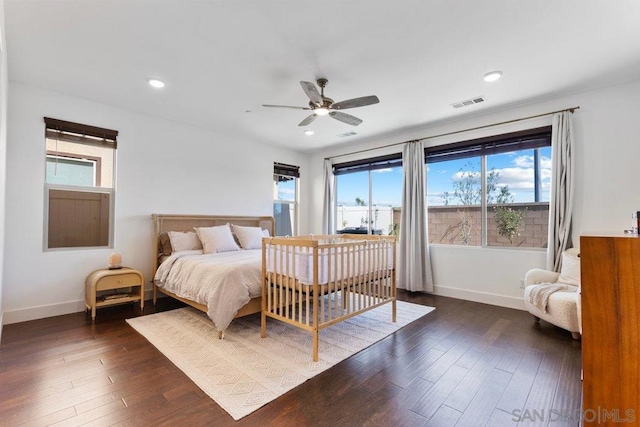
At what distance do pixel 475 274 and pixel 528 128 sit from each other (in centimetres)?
207

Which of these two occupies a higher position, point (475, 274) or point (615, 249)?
point (615, 249)

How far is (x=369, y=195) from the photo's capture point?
563 cm

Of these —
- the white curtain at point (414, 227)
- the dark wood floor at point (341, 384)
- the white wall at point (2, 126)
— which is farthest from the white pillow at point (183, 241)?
the white curtain at point (414, 227)

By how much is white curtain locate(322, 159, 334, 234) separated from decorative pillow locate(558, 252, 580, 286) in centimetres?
368

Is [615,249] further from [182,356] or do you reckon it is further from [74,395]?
[74,395]

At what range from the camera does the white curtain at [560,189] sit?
11.0ft

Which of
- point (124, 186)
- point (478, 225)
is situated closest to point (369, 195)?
point (478, 225)

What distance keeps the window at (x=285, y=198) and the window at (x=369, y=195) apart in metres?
0.91

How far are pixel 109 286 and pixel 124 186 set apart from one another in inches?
52.4

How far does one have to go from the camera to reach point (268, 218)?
5422 mm

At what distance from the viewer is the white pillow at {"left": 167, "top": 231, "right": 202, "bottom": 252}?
13.0 feet

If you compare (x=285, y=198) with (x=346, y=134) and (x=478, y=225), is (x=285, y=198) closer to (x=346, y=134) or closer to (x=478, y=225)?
(x=346, y=134)

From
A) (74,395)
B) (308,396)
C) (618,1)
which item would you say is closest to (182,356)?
(74,395)

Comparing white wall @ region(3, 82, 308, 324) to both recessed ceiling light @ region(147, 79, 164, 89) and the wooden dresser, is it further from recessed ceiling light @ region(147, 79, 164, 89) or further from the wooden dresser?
the wooden dresser
